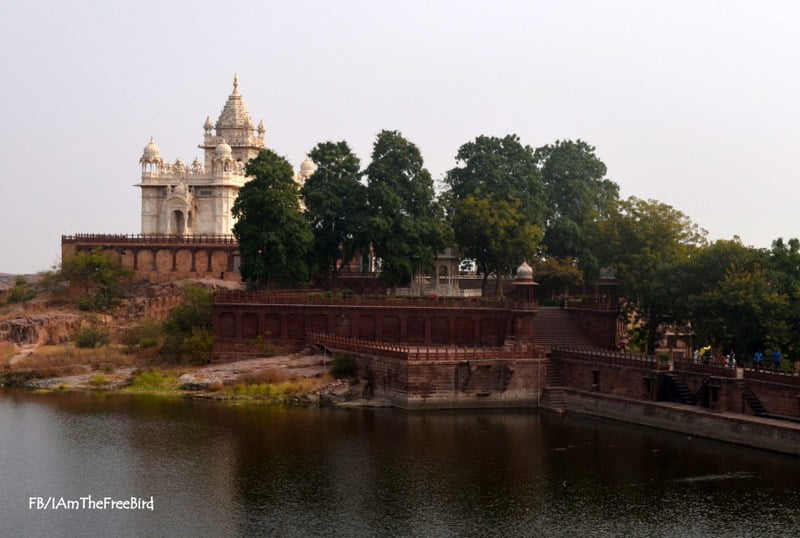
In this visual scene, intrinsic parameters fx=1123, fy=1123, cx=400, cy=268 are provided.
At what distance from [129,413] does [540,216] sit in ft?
131

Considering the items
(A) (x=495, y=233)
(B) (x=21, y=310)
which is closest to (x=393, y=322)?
(A) (x=495, y=233)

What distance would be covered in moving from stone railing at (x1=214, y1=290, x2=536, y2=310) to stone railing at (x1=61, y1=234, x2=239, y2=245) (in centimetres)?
1742

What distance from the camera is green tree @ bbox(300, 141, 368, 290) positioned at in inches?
3056

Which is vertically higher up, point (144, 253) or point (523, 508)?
point (144, 253)

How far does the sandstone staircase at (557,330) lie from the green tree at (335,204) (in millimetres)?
13227

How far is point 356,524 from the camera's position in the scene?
40.1 meters

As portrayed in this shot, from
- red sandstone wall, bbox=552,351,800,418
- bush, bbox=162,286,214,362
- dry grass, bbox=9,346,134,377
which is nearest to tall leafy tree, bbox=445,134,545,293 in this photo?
red sandstone wall, bbox=552,351,800,418

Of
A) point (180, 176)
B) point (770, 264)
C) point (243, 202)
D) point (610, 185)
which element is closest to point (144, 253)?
point (180, 176)

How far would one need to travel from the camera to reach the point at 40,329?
80.0 meters

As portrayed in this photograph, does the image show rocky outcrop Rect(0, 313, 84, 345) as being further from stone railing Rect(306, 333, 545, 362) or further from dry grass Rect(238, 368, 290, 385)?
stone railing Rect(306, 333, 545, 362)

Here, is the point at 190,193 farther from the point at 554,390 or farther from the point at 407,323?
the point at 554,390

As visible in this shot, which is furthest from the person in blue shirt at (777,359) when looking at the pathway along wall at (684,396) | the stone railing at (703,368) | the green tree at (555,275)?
the green tree at (555,275)

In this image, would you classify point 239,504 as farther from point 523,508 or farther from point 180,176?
point 180,176

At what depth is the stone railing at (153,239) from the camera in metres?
92.6
